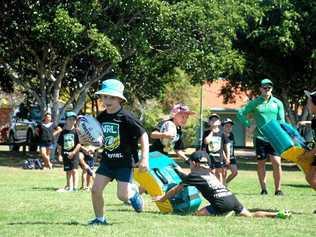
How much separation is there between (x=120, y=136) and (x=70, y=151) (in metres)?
6.14

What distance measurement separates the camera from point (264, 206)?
10.8 metres

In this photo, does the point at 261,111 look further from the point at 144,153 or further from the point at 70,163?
the point at 144,153

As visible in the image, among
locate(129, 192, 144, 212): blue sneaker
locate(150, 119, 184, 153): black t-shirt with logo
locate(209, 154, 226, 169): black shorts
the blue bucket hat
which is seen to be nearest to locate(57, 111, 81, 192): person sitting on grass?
locate(209, 154, 226, 169): black shorts

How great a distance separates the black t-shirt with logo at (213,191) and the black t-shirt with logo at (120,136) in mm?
1138

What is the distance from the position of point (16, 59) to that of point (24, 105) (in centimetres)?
738

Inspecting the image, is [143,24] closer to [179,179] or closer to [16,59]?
[16,59]

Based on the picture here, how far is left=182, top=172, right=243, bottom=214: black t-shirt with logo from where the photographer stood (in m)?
9.16

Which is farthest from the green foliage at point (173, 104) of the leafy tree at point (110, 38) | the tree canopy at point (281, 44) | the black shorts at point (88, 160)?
the black shorts at point (88, 160)

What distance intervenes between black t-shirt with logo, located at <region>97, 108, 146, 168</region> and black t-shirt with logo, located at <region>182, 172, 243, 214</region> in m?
1.14

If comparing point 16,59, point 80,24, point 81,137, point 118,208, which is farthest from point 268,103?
point 16,59

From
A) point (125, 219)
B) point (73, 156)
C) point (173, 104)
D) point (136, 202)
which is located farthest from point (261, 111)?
point (173, 104)

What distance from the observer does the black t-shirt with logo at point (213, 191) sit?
30.0 ft

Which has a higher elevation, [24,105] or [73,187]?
[24,105]

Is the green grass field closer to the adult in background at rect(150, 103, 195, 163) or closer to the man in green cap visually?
the man in green cap
